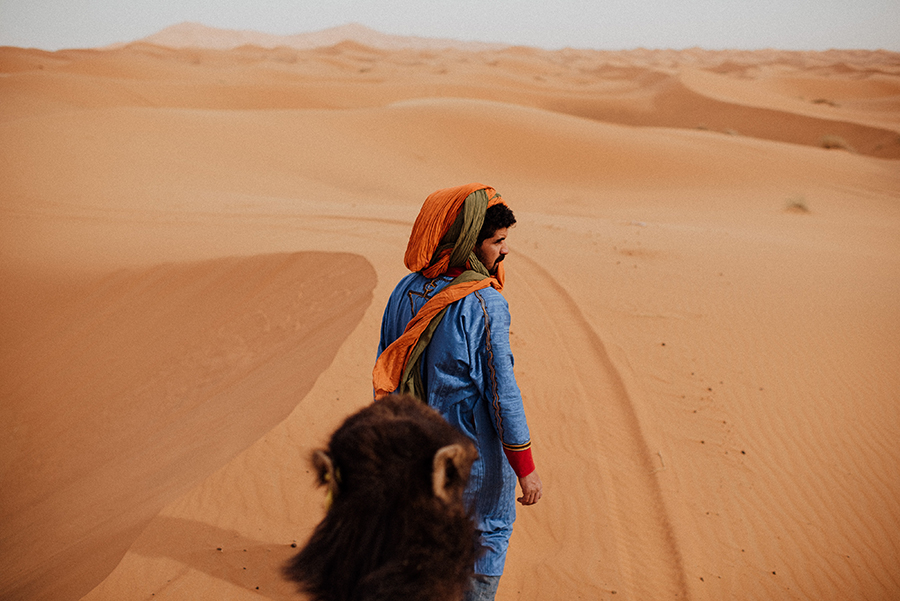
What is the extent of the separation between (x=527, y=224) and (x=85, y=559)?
956 centimetres

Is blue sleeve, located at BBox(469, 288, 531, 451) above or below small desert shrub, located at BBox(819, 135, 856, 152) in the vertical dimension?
below

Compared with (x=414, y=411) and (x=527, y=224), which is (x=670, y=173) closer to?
(x=527, y=224)

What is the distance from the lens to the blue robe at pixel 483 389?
2.24m

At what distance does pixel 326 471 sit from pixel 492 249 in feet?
5.14

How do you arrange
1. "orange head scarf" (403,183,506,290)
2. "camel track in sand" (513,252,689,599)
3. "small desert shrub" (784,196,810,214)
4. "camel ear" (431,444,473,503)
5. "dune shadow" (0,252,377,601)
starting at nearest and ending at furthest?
"camel ear" (431,444,473,503) < "orange head scarf" (403,183,506,290) < "camel track in sand" (513,252,689,599) < "dune shadow" (0,252,377,601) < "small desert shrub" (784,196,810,214)

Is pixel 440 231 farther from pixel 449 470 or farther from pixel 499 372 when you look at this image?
pixel 449 470

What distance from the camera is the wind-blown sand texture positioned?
3789mm

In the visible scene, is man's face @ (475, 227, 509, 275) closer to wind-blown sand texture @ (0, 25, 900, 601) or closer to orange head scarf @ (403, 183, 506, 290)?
orange head scarf @ (403, 183, 506, 290)

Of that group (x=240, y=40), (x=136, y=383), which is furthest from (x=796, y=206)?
(x=240, y=40)

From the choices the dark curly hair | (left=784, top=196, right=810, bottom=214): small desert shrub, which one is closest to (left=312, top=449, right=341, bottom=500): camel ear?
the dark curly hair

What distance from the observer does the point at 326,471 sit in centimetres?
104

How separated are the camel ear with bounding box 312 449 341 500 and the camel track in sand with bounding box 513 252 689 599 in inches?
121

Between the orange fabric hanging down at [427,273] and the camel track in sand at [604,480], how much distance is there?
7.33 ft

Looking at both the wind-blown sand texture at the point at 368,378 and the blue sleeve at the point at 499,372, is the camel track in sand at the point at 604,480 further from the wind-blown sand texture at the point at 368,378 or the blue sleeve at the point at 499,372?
the blue sleeve at the point at 499,372
